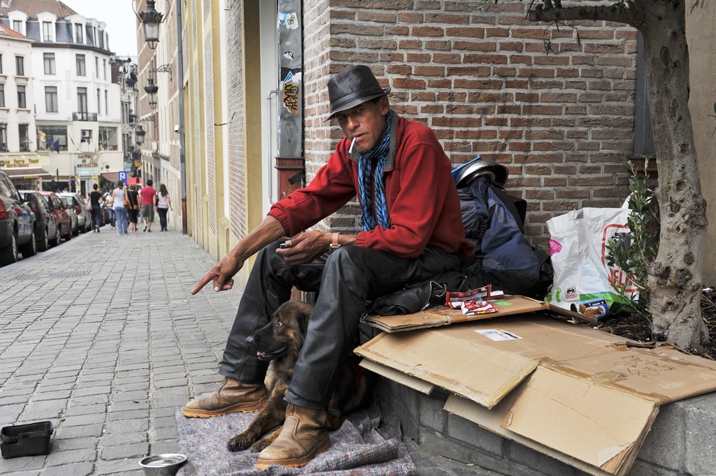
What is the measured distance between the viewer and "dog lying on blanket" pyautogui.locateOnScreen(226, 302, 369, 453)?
13.3 feet

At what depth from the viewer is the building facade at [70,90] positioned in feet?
236

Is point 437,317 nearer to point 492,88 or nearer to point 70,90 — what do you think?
point 492,88

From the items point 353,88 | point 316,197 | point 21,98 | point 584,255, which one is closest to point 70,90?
point 21,98

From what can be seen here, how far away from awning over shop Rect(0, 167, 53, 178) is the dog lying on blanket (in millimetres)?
59394

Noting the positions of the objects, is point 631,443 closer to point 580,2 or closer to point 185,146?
point 580,2

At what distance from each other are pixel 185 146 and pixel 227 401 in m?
20.5

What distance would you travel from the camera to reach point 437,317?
397 centimetres

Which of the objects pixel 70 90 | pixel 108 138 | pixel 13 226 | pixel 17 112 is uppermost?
pixel 70 90

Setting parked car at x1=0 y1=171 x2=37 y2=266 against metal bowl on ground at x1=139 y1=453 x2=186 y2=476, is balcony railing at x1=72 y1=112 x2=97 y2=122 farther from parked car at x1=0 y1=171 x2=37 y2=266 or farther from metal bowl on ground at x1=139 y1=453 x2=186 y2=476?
metal bowl on ground at x1=139 y1=453 x2=186 y2=476

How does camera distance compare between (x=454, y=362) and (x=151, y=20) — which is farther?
(x=151, y=20)

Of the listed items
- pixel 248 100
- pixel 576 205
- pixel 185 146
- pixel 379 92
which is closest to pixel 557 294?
pixel 576 205

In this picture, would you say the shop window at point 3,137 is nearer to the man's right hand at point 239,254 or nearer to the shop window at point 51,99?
the shop window at point 51,99

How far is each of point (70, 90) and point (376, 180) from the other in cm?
7566

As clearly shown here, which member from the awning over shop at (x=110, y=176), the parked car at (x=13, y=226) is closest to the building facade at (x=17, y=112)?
the awning over shop at (x=110, y=176)
